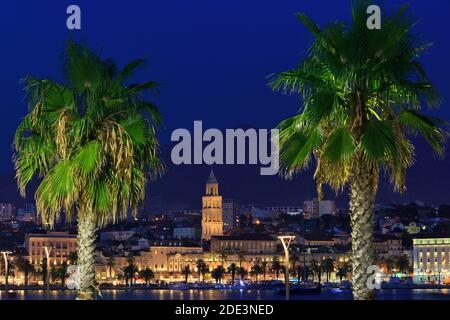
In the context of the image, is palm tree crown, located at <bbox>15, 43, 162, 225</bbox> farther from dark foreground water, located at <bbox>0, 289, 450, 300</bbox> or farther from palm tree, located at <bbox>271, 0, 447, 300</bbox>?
dark foreground water, located at <bbox>0, 289, 450, 300</bbox>

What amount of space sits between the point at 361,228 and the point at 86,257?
16.3 ft

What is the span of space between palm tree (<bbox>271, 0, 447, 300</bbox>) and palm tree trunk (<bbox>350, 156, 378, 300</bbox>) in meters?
0.02

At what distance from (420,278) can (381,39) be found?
187m

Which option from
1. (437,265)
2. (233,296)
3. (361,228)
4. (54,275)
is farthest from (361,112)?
(437,265)

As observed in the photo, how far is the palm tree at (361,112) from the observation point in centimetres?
1591

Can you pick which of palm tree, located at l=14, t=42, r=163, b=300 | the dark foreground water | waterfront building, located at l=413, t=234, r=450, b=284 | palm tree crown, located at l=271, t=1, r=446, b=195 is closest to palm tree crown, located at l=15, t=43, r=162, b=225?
palm tree, located at l=14, t=42, r=163, b=300

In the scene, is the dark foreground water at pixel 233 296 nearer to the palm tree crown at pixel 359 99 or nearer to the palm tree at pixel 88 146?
the palm tree at pixel 88 146

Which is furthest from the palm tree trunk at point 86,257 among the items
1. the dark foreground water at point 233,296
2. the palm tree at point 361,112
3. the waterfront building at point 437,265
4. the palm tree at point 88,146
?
the waterfront building at point 437,265

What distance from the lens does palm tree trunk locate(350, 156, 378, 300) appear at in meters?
16.2

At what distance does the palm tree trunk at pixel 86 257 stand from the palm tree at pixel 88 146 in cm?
2

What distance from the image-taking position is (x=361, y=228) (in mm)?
16219

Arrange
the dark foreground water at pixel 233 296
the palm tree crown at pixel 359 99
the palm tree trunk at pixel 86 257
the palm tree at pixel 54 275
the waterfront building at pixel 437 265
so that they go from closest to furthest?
the palm tree crown at pixel 359 99 < the palm tree trunk at pixel 86 257 < the dark foreground water at pixel 233 296 < the palm tree at pixel 54 275 < the waterfront building at pixel 437 265

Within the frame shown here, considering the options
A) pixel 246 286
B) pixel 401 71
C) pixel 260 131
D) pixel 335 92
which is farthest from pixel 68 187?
pixel 246 286

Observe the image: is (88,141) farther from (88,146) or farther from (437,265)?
(437,265)
